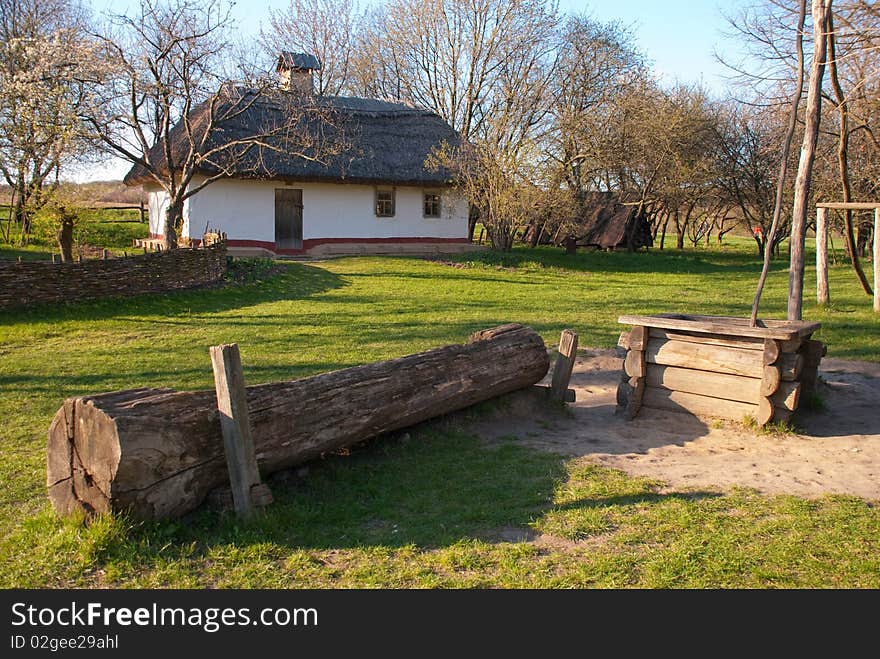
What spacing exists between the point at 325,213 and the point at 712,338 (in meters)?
17.8

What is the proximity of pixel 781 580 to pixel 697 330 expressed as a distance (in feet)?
11.5

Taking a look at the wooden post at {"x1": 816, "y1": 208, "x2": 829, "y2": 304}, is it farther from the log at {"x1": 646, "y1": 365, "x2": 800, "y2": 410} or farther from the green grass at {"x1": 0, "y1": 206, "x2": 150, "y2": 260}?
the green grass at {"x1": 0, "y1": 206, "x2": 150, "y2": 260}

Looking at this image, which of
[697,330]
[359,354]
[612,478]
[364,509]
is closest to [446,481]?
[364,509]

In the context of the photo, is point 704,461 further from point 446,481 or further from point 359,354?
point 359,354

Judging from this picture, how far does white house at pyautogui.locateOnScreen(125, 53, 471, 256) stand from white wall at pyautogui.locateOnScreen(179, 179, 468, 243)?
3cm

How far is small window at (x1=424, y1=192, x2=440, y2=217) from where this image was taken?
25297mm

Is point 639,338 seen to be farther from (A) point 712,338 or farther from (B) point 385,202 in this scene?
(B) point 385,202

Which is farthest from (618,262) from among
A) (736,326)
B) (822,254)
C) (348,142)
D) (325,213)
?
(736,326)

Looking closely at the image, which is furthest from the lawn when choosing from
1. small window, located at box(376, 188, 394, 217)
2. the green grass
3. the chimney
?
the chimney

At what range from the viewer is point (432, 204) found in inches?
1001

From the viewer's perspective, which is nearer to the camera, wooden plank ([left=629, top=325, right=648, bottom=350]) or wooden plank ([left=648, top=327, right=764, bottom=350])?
wooden plank ([left=648, top=327, right=764, bottom=350])

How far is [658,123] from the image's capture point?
85.9 feet

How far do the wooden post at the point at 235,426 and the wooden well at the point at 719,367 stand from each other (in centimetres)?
409

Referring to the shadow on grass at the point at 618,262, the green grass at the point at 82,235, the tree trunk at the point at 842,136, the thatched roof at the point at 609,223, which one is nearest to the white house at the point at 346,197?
the green grass at the point at 82,235
